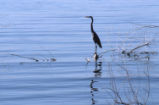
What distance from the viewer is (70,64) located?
17.0 m

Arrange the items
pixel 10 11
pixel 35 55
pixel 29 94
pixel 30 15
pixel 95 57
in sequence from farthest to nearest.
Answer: pixel 10 11 → pixel 30 15 → pixel 35 55 → pixel 95 57 → pixel 29 94

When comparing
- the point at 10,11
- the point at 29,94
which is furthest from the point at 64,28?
the point at 29,94

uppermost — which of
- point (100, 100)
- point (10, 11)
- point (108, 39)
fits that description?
point (10, 11)

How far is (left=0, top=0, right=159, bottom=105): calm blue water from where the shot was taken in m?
12.3

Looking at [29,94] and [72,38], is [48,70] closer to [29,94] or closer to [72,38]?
[29,94]

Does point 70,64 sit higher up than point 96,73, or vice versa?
point 70,64

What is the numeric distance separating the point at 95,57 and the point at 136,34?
19.2 feet

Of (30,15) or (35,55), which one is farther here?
(30,15)

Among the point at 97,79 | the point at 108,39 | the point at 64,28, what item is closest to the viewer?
the point at 97,79

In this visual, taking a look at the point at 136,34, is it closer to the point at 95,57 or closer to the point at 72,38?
the point at 72,38

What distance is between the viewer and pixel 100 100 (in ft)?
38.4

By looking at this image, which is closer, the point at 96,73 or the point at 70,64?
the point at 96,73

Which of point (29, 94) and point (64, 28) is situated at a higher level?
point (64, 28)

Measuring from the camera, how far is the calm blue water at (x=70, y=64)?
12.3 meters
